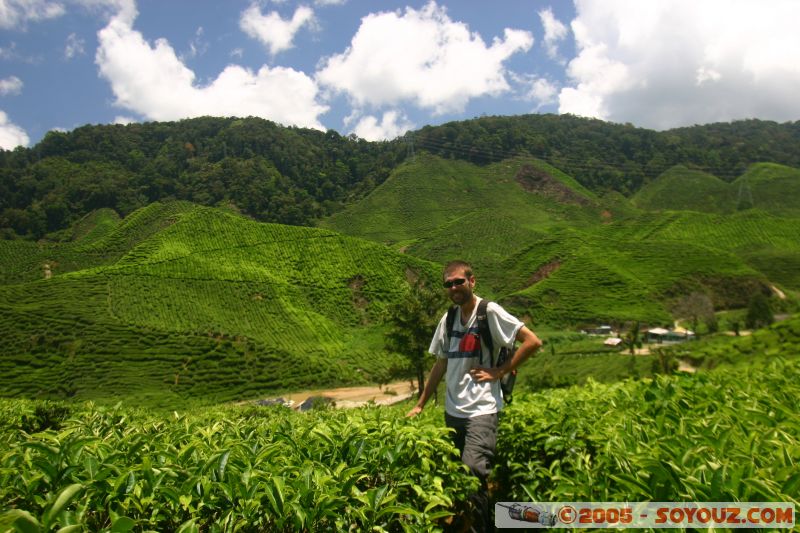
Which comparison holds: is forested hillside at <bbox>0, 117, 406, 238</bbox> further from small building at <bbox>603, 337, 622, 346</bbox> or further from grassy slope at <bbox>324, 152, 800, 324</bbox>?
small building at <bbox>603, 337, 622, 346</bbox>

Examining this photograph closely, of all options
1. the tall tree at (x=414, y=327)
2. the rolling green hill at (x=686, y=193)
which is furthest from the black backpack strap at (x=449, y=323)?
the rolling green hill at (x=686, y=193)

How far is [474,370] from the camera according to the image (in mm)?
3090

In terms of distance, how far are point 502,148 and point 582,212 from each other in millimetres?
30572

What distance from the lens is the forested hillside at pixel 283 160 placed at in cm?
9006

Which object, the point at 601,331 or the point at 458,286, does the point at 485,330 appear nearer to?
the point at 458,286

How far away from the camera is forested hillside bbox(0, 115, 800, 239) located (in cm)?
9006

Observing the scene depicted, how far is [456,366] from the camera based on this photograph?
322 centimetres

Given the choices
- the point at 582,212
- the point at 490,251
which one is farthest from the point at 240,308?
the point at 582,212

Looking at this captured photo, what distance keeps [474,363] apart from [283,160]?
380ft

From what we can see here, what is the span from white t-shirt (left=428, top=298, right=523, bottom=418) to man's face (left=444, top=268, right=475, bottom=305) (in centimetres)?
11

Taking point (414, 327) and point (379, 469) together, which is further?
point (414, 327)

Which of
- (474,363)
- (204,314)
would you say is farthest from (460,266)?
(204,314)

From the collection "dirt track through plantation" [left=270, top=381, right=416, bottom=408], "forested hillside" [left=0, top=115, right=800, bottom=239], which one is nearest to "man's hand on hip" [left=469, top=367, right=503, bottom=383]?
"dirt track through plantation" [left=270, top=381, right=416, bottom=408]

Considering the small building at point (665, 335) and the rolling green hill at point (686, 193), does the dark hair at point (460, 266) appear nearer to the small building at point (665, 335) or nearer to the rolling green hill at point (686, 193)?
the small building at point (665, 335)
